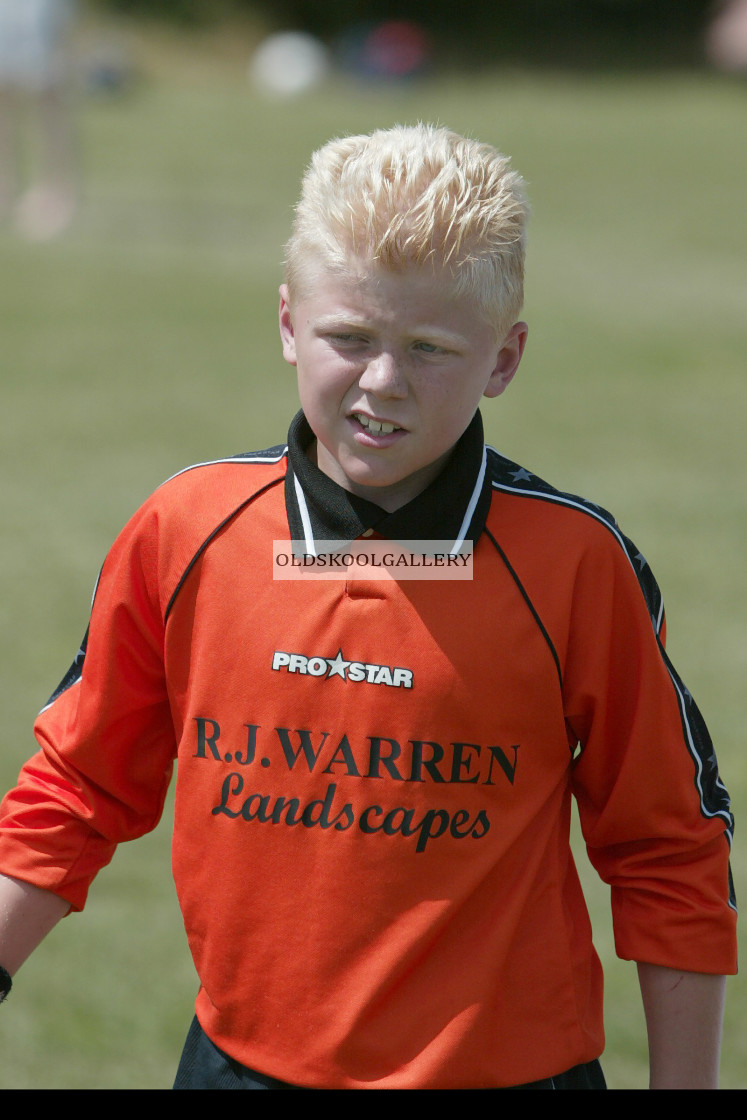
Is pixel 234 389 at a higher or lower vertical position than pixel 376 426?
lower

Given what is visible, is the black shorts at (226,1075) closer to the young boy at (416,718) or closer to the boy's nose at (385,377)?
the young boy at (416,718)

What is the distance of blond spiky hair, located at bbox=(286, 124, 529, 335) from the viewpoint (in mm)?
1586

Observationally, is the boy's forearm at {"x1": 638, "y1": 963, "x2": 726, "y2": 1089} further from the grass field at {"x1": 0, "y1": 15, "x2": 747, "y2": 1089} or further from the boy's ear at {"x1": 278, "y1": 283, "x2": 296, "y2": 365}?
Result: the grass field at {"x1": 0, "y1": 15, "x2": 747, "y2": 1089}

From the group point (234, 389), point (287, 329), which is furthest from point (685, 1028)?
point (234, 389)

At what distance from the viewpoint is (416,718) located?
1667 millimetres

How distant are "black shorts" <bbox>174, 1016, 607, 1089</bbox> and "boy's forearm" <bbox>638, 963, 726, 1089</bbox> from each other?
0.10 m

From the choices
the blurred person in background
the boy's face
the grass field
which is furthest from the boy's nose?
the blurred person in background

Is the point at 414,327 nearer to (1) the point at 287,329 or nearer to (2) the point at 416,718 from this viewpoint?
(1) the point at 287,329

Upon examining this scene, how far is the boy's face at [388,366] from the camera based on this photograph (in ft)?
5.23

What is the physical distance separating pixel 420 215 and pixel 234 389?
639 cm

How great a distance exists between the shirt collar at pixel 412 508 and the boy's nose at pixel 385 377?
0.50ft

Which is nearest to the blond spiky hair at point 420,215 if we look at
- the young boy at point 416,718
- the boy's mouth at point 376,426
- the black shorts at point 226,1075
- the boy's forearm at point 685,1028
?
the young boy at point 416,718
